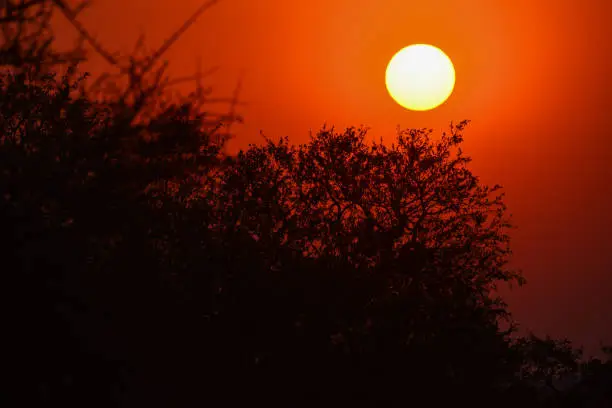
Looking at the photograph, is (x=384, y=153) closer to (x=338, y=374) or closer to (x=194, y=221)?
(x=338, y=374)

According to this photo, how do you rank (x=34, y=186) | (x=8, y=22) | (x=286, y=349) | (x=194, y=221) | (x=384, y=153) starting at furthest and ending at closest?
(x=384, y=153)
(x=286, y=349)
(x=194, y=221)
(x=34, y=186)
(x=8, y=22)

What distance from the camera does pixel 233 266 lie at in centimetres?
3009

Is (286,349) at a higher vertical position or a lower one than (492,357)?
lower

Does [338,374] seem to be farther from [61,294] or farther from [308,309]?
[61,294]

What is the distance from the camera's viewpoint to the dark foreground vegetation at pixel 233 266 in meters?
11.4

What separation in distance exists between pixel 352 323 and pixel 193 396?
640 centimetres

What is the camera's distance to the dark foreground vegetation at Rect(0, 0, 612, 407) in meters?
11.4

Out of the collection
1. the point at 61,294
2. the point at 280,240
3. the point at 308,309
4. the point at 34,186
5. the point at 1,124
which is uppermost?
the point at 280,240

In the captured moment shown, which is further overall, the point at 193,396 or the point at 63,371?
the point at 193,396

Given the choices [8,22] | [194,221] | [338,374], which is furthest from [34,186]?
[338,374]

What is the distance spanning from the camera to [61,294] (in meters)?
11.2

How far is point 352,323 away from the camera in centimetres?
3100

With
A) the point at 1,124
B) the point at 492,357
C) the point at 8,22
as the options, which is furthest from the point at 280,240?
the point at 8,22

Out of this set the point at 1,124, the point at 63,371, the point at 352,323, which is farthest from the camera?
the point at 352,323
